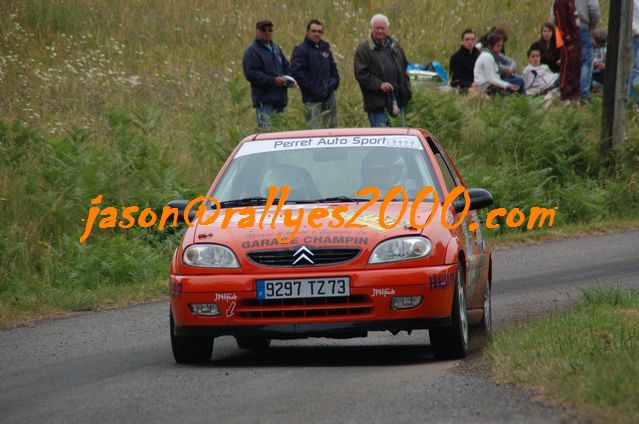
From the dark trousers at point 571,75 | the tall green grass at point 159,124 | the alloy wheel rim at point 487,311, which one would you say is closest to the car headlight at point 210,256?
the alloy wheel rim at point 487,311

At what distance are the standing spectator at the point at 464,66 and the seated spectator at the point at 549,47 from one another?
4.06ft

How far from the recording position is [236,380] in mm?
8586

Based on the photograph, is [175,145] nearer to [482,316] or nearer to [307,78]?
[307,78]

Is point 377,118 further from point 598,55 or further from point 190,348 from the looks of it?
point 190,348

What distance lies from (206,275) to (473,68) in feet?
54.1

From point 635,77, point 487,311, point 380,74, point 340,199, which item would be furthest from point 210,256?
point 635,77

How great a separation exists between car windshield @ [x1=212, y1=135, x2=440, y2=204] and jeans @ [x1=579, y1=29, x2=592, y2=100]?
1458 centimetres

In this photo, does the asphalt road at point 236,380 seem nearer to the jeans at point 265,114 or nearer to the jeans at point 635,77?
the jeans at point 265,114

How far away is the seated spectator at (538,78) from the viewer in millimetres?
25453

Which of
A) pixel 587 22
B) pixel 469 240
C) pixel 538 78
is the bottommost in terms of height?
pixel 538 78

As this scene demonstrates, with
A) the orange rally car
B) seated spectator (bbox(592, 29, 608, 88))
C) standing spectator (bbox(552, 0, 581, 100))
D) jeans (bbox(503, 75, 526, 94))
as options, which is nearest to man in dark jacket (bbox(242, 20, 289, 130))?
standing spectator (bbox(552, 0, 581, 100))

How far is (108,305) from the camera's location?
1340 centimetres

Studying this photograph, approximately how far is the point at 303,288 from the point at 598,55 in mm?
18417

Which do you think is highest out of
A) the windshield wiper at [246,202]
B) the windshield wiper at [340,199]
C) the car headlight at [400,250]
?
the windshield wiper at [340,199]
